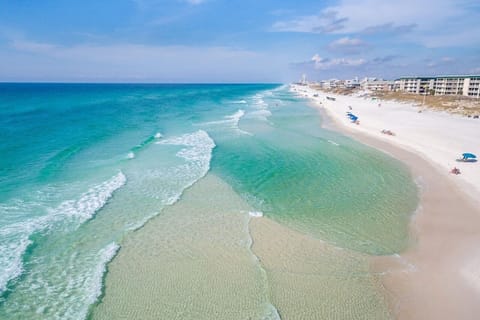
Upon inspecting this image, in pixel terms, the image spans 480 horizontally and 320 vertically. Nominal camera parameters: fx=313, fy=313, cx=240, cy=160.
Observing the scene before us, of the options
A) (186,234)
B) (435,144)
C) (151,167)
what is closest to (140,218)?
(186,234)

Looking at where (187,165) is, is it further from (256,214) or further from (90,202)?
(256,214)

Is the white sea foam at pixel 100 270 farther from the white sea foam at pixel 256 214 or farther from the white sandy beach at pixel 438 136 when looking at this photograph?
the white sandy beach at pixel 438 136

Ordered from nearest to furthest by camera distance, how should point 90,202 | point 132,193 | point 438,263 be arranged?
point 438,263
point 90,202
point 132,193

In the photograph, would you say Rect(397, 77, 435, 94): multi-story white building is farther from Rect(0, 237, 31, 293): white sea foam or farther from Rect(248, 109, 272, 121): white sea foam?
Rect(0, 237, 31, 293): white sea foam

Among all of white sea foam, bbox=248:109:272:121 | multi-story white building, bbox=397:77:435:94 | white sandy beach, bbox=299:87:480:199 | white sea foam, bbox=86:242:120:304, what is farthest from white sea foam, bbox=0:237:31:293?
multi-story white building, bbox=397:77:435:94

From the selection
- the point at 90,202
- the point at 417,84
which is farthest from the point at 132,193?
the point at 417,84

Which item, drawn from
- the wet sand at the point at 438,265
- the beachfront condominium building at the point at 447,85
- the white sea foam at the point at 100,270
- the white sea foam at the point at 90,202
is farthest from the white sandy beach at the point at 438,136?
the beachfront condominium building at the point at 447,85

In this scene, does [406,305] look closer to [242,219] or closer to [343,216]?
[343,216]
